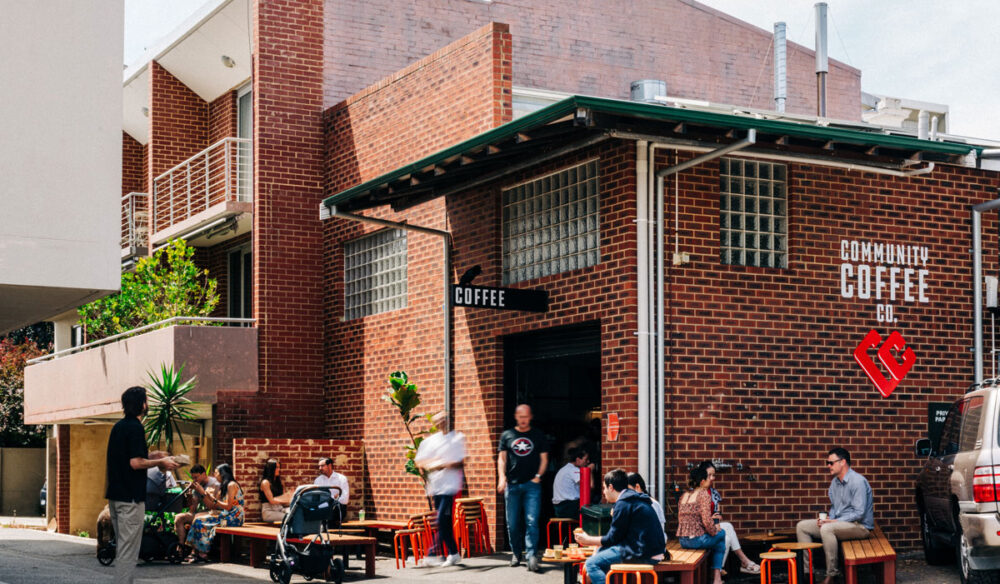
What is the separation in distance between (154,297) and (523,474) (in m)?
10.5

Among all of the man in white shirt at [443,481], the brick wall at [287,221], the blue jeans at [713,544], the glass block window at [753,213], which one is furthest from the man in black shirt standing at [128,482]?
the brick wall at [287,221]

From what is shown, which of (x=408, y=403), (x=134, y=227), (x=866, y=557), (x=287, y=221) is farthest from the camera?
(x=134, y=227)

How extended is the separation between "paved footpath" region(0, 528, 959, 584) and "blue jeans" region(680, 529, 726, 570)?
1.10m

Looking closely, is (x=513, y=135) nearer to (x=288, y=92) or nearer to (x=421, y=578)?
(x=421, y=578)

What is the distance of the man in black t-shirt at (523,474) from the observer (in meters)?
13.8

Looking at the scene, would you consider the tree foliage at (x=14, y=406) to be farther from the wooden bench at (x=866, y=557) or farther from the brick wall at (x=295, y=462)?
the wooden bench at (x=866, y=557)

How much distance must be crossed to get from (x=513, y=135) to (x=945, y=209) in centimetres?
565

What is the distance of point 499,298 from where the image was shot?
1459cm

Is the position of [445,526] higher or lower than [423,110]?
lower

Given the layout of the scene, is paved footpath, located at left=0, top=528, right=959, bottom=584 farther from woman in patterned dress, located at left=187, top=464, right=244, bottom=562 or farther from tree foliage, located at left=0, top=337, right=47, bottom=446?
tree foliage, located at left=0, top=337, right=47, bottom=446

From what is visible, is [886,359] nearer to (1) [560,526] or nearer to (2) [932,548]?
(2) [932,548]

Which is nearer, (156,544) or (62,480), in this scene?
(156,544)

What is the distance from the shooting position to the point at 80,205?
13.0 m

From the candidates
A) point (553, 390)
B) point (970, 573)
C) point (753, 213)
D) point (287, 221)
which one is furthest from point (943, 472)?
point (287, 221)
